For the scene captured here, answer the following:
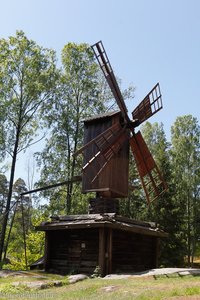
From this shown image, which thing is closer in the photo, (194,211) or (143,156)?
(143,156)

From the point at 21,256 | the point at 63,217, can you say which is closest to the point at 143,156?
the point at 63,217

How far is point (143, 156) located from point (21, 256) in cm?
1244

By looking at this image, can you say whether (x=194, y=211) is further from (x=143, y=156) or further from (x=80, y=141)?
(x=143, y=156)

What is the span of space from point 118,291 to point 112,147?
7632 mm

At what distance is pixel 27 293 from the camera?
10.9m

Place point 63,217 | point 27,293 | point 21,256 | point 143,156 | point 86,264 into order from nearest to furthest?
point 27,293 → point 86,264 → point 63,217 → point 143,156 → point 21,256

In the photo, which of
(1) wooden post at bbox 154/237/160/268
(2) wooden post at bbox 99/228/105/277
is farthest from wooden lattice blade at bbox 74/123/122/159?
(1) wooden post at bbox 154/237/160/268

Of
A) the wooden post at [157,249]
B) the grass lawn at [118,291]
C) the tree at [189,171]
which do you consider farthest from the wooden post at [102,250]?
the tree at [189,171]

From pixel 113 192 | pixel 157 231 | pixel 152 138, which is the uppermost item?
pixel 152 138

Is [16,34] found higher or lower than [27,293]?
higher

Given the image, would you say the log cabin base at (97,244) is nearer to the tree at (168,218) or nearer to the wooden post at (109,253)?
the wooden post at (109,253)

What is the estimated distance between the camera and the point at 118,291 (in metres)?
10.5

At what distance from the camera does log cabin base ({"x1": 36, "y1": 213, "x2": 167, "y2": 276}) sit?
1545cm

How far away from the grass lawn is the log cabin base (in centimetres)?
292
